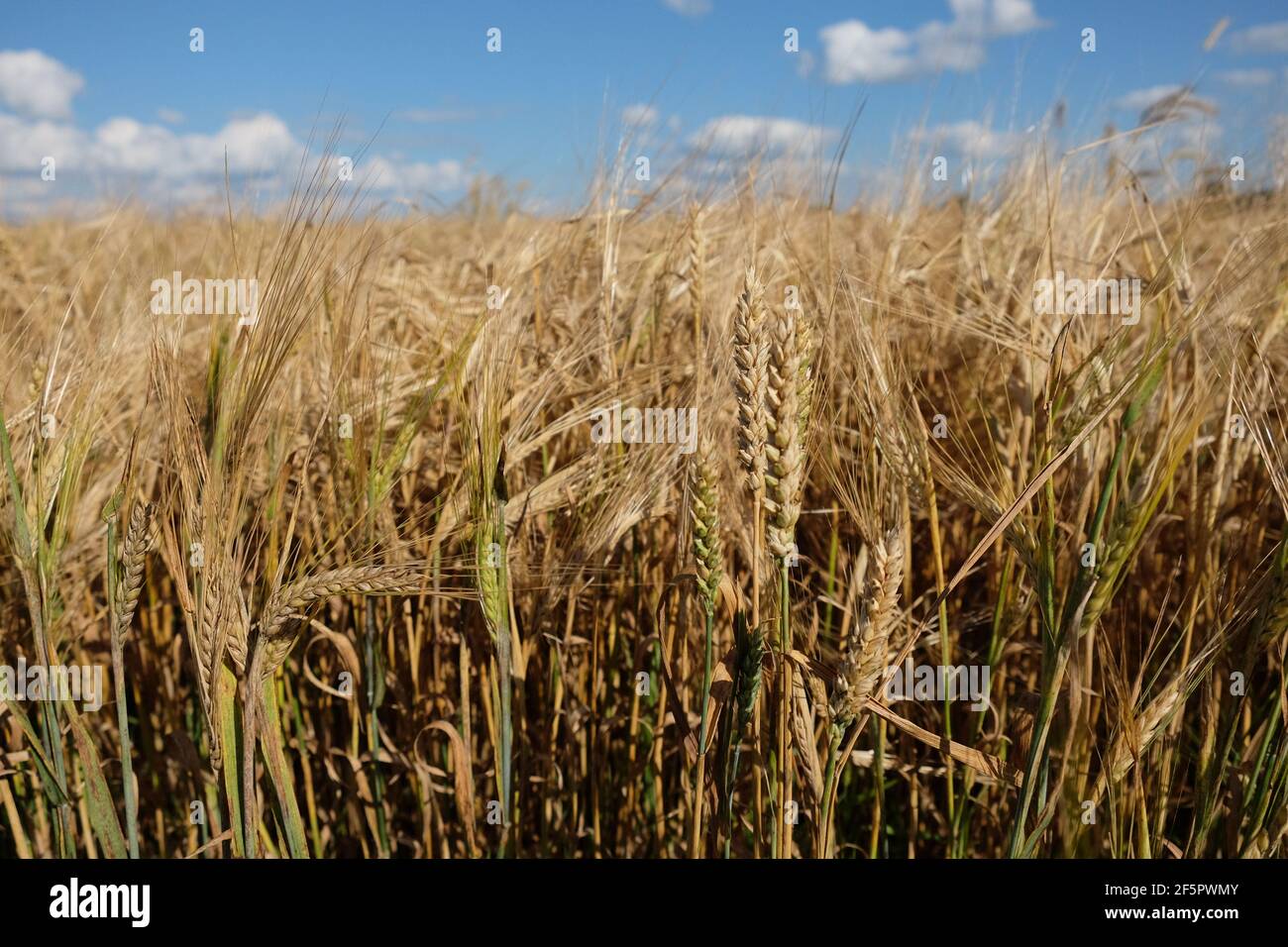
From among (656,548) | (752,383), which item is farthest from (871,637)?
(656,548)

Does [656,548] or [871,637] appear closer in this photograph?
[871,637]

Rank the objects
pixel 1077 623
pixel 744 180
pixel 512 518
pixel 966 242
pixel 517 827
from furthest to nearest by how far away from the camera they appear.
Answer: pixel 966 242, pixel 744 180, pixel 517 827, pixel 512 518, pixel 1077 623

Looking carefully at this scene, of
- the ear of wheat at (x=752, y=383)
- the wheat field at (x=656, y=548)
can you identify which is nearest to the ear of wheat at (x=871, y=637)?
the wheat field at (x=656, y=548)

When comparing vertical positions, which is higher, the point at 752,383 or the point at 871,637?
the point at 752,383

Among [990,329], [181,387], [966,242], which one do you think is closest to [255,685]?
[181,387]

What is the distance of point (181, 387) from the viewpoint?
1.01m

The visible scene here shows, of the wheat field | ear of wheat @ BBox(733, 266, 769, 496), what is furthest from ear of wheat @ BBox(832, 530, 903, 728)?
ear of wheat @ BBox(733, 266, 769, 496)

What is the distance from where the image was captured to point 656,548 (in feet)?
5.24

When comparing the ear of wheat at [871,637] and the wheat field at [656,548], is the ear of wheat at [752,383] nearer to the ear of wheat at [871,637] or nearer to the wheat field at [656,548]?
the wheat field at [656,548]

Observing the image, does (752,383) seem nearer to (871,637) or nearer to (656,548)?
(871,637)

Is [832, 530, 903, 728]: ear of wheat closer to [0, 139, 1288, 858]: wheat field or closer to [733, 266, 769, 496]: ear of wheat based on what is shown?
[0, 139, 1288, 858]: wheat field

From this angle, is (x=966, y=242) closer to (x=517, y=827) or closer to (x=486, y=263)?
(x=486, y=263)

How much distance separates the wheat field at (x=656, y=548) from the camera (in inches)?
39.6
